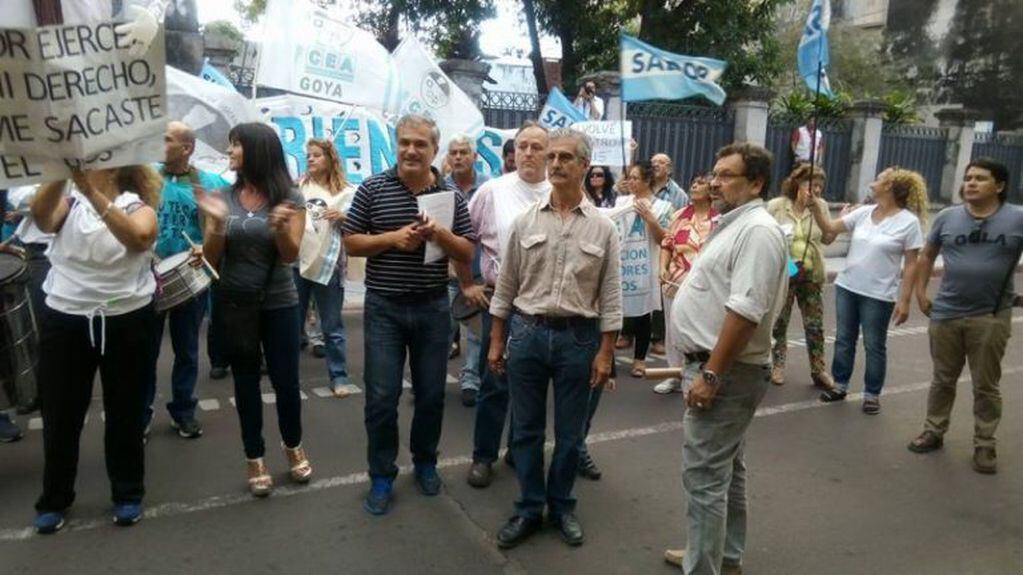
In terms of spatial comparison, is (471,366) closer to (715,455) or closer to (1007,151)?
(715,455)

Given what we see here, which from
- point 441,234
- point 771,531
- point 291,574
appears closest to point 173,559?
point 291,574

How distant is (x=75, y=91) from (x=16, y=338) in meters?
1.66

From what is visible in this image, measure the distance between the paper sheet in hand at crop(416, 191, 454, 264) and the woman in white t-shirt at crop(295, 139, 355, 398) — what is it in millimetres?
1984

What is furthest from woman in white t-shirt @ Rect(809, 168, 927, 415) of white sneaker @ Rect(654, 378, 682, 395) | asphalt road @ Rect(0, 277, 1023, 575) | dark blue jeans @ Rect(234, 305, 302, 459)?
dark blue jeans @ Rect(234, 305, 302, 459)

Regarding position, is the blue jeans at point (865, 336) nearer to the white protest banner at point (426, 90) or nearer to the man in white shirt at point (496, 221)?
the man in white shirt at point (496, 221)

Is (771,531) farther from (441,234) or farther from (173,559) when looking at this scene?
(173,559)

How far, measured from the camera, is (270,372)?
385cm

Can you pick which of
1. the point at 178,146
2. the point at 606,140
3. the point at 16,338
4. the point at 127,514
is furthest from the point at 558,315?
the point at 606,140

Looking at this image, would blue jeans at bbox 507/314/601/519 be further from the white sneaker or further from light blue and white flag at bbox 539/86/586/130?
light blue and white flag at bbox 539/86/586/130

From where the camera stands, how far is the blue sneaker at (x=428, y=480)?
3.92 m

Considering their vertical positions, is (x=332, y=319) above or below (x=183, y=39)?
below

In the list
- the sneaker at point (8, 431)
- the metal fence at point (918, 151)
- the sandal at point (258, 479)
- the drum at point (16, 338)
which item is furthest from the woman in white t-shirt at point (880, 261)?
the metal fence at point (918, 151)

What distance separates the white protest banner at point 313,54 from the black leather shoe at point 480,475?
4.61m

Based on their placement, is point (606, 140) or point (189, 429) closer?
point (189, 429)
